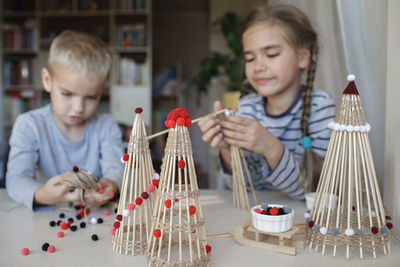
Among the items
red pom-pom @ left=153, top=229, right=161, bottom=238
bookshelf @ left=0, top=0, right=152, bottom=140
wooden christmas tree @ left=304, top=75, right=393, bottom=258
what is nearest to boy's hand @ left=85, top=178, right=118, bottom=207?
red pom-pom @ left=153, top=229, right=161, bottom=238

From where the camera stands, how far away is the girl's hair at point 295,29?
3.75 ft

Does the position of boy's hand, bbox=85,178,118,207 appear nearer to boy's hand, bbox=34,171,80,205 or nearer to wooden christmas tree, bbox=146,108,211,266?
boy's hand, bbox=34,171,80,205

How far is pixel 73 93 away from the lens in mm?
1108

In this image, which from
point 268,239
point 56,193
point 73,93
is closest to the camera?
point 268,239

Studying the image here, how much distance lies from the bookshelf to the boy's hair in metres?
2.60

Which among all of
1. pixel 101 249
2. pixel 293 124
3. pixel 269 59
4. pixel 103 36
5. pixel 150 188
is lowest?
pixel 101 249

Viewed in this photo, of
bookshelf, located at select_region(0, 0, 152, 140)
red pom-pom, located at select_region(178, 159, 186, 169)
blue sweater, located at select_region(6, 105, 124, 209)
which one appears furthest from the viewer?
bookshelf, located at select_region(0, 0, 152, 140)

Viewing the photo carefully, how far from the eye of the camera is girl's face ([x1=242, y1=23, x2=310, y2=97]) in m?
1.11

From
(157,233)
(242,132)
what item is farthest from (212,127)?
(157,233)

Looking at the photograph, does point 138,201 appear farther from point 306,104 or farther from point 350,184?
point 306,104

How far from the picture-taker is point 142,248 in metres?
0.64

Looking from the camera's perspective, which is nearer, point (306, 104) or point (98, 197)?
point (98, 197)

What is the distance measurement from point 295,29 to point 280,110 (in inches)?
9.9

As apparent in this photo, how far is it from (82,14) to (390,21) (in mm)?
3497
